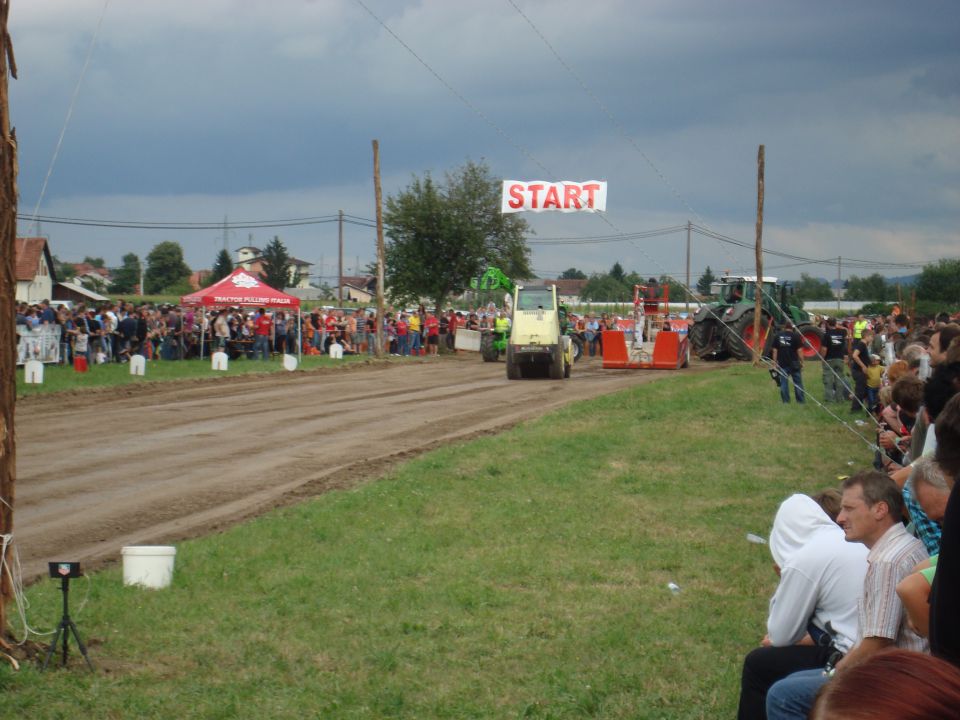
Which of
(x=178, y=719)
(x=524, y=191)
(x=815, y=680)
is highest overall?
(x=524, y=191)

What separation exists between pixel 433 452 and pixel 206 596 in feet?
27.1

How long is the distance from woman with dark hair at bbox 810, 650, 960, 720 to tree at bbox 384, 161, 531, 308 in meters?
50.6

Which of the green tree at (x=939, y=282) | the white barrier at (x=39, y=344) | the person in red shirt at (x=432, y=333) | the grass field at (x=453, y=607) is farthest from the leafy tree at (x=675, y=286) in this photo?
the green tree at (x=939, y=282)

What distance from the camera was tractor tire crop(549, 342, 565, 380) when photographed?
31359mm

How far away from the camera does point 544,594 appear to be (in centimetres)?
846

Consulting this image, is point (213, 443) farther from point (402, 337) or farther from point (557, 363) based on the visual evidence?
point (402, 337)

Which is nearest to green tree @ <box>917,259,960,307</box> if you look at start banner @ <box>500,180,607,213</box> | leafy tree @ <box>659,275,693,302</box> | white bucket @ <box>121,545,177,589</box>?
leafy tree @ <box>659,275,693,302</box>

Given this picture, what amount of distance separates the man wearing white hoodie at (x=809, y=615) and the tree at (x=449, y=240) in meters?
47.4

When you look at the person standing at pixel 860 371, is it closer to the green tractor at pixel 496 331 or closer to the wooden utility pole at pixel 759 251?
the wooden utility pole at pixel 759 251

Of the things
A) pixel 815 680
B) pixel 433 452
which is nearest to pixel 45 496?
pixel 433 452

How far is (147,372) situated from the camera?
2883 cm

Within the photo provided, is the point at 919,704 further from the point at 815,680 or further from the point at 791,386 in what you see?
the point at 791,386

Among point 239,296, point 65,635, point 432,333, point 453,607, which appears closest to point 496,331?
point 432,333

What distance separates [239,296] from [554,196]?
10.7 metres
